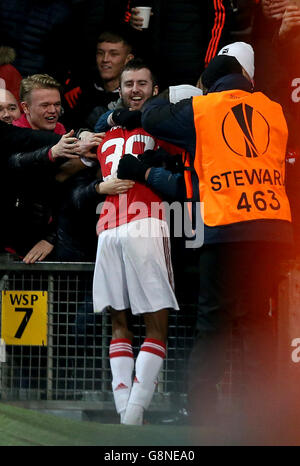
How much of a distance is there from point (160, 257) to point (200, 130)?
772 mm

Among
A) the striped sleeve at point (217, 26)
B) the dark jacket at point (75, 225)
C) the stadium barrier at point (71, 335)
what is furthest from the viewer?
the striped sleeve at point (217, 26)

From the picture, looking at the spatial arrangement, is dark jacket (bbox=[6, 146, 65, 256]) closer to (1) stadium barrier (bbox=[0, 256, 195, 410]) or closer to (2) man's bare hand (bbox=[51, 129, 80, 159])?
(2) man's bare hand (bbox=[51, 129, 80, 159])

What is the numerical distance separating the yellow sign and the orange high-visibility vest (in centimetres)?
123

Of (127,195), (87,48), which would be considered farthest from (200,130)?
(87,48)

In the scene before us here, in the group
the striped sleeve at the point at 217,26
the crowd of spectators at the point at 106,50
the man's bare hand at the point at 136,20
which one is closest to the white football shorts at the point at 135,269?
the crowd of spectators at the point at 106,50

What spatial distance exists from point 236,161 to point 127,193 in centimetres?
74

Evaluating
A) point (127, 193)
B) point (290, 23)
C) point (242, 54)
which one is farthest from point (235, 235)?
point (290, 23)

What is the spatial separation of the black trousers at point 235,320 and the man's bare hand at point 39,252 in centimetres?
117

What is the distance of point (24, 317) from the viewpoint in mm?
5320

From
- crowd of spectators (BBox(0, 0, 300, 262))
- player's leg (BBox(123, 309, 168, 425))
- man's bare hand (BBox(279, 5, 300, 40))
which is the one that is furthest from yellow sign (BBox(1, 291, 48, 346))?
man's bare hand (BBox(279, 5, 300, 40))

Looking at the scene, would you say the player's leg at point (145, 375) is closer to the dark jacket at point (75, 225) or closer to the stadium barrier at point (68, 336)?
the stadium barrier at point (68, 336)

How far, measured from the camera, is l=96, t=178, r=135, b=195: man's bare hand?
518cm

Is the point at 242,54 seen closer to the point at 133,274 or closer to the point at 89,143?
the point at 89,143

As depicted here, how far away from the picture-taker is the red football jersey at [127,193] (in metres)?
5.15
